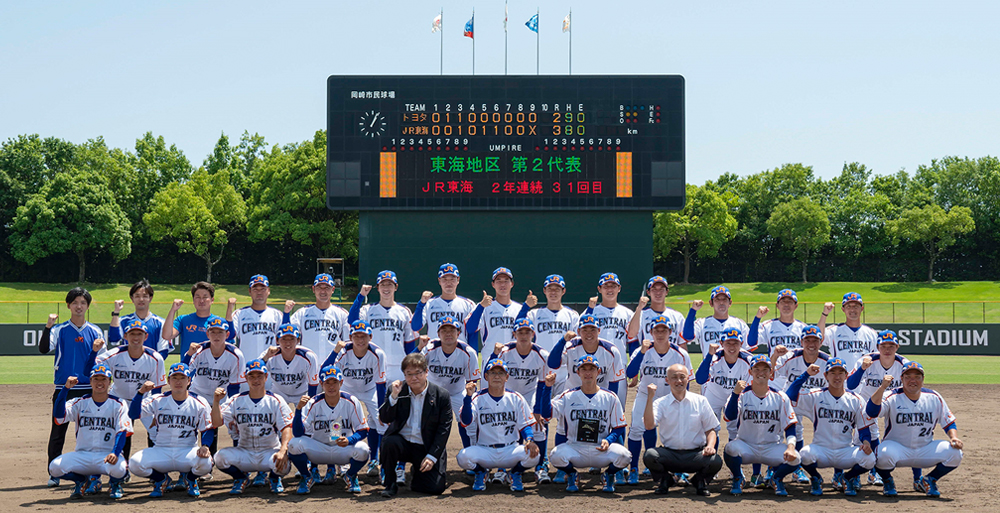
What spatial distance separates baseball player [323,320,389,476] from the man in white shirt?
2.93m

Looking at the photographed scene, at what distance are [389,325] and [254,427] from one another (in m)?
2.19

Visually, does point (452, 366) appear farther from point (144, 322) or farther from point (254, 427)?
point (144, 322)

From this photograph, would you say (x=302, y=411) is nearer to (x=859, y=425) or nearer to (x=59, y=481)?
(x=59, y=481)

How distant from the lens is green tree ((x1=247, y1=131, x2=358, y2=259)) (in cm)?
4547

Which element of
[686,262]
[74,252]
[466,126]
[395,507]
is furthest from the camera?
[686,262]

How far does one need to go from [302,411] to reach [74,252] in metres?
43.0

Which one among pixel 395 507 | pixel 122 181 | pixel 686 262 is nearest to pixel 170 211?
pixel 122 181

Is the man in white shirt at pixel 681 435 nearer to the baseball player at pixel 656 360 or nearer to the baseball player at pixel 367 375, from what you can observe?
the baseball player at pixel 656 360

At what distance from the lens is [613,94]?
2042 centimetres

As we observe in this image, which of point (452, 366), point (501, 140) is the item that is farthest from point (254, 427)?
point (501, 140)

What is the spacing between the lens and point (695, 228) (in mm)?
49844

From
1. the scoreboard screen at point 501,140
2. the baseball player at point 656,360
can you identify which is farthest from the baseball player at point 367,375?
the scoreboard screen at point 501,140

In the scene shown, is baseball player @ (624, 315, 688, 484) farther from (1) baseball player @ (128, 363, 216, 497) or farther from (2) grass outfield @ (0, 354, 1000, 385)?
(2) grass outfield @ (0, 354, 1000, 385)

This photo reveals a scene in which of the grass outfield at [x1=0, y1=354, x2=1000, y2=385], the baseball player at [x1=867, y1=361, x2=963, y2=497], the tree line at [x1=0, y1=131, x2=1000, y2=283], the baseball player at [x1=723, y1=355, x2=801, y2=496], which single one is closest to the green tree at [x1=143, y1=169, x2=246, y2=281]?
the tree line at [x1=0, y1=131, x2=1000, y2=283]
